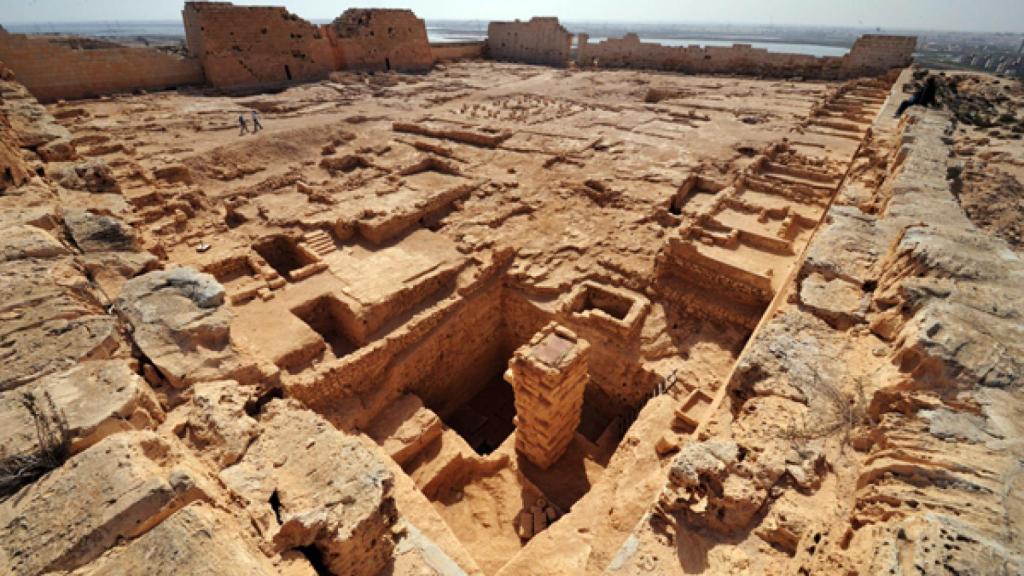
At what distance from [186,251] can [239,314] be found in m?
2.27

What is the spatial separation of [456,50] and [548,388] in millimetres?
31143

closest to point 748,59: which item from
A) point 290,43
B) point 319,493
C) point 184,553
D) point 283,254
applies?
point 290,43

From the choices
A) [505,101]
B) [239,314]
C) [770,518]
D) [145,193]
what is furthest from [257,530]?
[505,101]

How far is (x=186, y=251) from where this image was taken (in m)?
7.91

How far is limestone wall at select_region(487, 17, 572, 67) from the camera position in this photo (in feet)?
99.1

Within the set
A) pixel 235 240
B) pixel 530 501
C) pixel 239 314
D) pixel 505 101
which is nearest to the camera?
pixel 530 501

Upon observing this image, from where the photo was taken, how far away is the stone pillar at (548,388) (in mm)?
5523

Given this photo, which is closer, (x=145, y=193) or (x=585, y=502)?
(x=585, y=502)

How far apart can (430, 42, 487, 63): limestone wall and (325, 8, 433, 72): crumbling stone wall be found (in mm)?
2762

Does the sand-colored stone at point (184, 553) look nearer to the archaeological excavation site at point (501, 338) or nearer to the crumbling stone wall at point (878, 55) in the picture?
the archaeological excavation site at point (501, 338)

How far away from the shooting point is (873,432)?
113 inches

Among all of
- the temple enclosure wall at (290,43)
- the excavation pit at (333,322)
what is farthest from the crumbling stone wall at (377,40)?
the excavation pit at (333,322)

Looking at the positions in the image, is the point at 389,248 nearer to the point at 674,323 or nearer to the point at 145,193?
the point at 145,193

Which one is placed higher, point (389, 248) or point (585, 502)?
point (389, 248)
